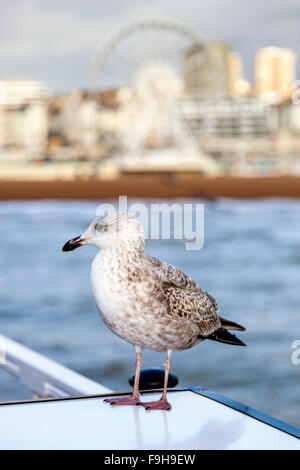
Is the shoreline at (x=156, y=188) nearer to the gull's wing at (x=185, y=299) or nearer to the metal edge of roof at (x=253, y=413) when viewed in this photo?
the metal edge of roof at (x=253, y=413)

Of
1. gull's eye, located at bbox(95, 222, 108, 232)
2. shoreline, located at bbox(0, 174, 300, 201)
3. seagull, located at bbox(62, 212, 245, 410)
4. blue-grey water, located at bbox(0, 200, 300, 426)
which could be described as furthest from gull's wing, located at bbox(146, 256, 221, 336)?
shoreline, located at bbox(0, 174, 300, 201)

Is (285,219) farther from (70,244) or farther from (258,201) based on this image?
(70,244)

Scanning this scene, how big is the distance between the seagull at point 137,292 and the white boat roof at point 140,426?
0.13 meters

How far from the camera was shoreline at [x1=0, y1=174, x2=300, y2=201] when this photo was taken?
30172 mm

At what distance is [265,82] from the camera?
3024 inches

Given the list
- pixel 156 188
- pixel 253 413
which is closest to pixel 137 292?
pixel 253 413

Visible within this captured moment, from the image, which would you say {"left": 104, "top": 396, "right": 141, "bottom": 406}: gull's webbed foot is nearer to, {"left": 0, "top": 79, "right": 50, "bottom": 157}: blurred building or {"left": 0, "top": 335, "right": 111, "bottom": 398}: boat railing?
{"left": 0, "top": 335, "right": 111, "bottom": 398}: boat railing

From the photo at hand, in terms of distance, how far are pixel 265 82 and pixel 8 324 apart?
73.0 metres

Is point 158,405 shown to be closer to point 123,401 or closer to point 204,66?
point 123,401

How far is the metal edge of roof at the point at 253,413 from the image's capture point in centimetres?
112

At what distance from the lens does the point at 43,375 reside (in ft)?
6.67

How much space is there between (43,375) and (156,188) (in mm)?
29074

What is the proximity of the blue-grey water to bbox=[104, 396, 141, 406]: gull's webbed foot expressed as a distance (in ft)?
8.05

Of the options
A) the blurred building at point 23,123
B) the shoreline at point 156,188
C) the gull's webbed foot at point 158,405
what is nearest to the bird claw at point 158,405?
the gull's webbed foot at point 158,405
